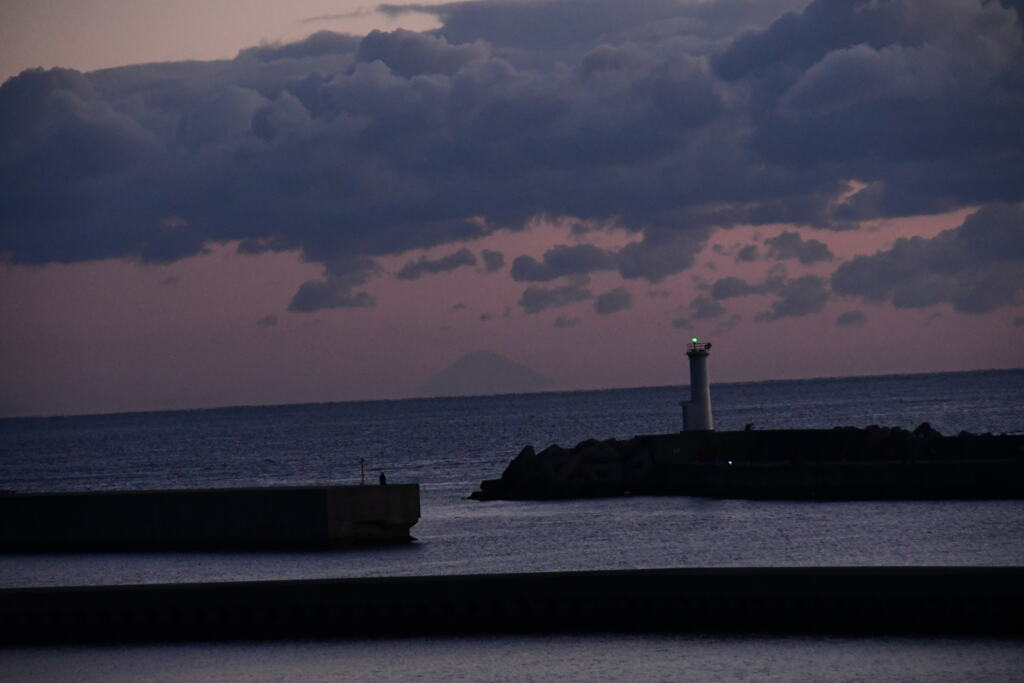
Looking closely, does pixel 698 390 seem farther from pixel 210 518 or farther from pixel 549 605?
pixel 549 605

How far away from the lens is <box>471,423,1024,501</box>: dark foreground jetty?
51562 mm

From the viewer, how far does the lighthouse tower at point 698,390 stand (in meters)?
61.9

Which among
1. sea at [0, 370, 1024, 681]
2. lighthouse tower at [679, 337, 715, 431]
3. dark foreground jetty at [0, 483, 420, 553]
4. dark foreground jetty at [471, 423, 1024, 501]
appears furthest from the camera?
lighthouse tower at [679, 337, 715, 431]

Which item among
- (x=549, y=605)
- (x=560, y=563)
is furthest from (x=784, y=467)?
(x=549, y=605)

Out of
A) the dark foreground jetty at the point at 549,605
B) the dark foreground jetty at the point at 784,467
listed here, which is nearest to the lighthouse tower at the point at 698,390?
the dark foreground jetty at the point at 784,467

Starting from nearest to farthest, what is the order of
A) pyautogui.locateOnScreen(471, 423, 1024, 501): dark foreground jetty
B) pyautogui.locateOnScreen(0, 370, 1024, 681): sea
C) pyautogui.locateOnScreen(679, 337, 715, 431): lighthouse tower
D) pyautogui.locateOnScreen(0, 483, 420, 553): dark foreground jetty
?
pyautogui.locateOnScreen(0, 370, 1024, 681): sea, pyautogui.locateOnScreen(0, 483, 420, 553): dark foreground jetty, pyautogui.locateOnScreen(471, 423, 1024, 501): dark foreground jetty, pyautogui.locateOnScreen(679, 337, 715, 431): lighthouse tower

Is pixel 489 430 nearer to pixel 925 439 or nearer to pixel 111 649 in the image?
pixel 925 439

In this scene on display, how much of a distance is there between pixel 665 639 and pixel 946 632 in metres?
4.24

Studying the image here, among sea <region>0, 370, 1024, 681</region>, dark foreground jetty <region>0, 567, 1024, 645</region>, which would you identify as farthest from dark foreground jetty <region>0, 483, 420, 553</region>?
dark foreground jetty <region>0, 567, 1024, 645</region>

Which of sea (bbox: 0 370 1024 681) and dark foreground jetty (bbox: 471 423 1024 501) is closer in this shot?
sea (bbox: 0 370 1024 681)

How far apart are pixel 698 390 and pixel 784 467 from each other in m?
7.72

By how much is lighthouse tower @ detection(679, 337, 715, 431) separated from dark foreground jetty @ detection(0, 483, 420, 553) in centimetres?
2224

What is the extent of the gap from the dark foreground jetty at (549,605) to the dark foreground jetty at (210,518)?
47.8 feet

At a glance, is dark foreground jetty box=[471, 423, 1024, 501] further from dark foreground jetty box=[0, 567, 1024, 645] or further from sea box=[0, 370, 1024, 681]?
dark foreground jetty box=[0, 567, 1024, 645]
